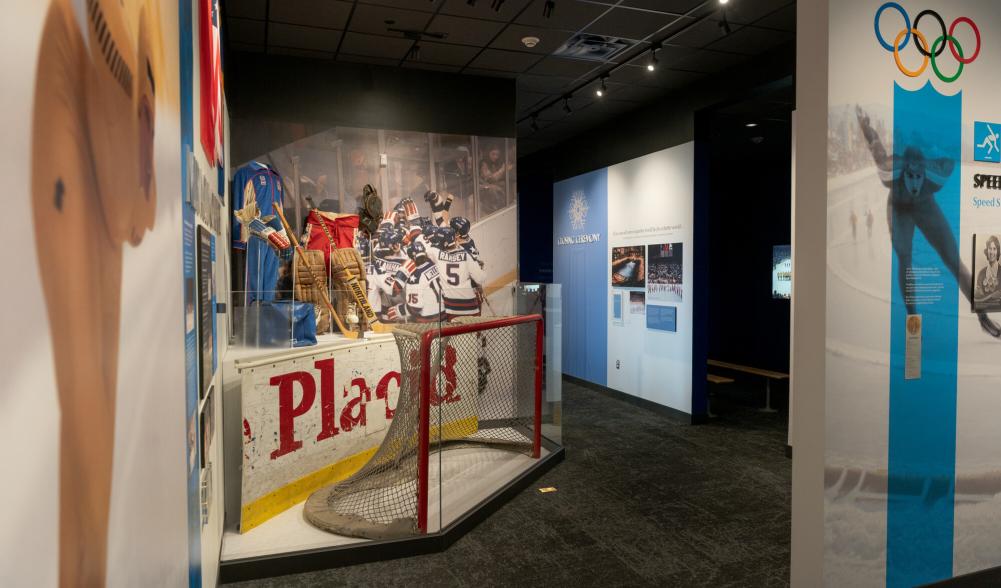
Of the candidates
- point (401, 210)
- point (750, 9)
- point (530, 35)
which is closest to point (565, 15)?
point (530, 35)

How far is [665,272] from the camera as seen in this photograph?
7109 millimetres

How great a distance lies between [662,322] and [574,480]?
2.78 meters

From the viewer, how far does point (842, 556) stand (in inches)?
108

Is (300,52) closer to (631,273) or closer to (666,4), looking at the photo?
(666,4)

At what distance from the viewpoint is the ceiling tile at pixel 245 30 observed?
16.3 ft

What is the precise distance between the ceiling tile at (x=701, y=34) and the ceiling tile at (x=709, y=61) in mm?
235

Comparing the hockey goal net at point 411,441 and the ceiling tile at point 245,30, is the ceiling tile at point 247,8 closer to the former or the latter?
the ceiling tile at point 245,30

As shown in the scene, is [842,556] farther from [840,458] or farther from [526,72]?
[526,72]

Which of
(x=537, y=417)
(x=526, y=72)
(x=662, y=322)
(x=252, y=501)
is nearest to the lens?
(x=252, y=501)

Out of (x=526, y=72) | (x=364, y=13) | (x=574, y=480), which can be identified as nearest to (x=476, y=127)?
(x=526, y=72)

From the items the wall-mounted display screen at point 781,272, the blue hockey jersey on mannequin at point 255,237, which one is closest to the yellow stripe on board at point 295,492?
the blue hockey jersey on mannequin at point 255,237

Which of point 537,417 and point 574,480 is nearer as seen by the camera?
point 574,480

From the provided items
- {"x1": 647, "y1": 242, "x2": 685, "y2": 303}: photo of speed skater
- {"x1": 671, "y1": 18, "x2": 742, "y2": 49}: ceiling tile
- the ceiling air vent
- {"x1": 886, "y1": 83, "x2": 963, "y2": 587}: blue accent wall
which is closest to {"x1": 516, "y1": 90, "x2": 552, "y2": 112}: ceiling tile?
the ceiling air vent

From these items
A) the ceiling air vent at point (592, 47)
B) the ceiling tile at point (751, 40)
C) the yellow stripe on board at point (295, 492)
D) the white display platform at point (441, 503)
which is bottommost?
the white display platform at point (441, 503)
